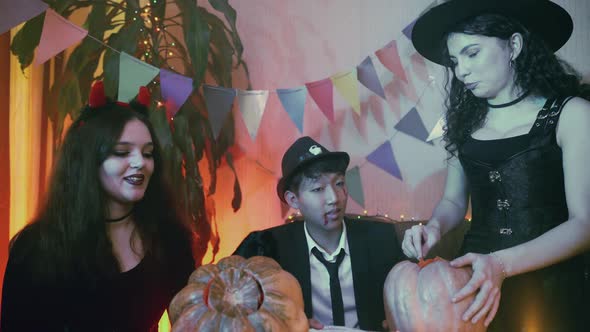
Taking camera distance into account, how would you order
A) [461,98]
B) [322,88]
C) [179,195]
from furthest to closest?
[179,195] → [322,88] → [461,98]

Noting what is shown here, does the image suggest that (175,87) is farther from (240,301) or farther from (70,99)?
(240,301)

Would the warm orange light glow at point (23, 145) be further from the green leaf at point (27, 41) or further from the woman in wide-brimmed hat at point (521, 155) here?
the woman in wide-brimmed hat at point (521, 155)

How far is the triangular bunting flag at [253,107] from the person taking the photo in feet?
6.48

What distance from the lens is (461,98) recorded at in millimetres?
1602


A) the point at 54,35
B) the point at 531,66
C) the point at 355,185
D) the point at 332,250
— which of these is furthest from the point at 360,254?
the point at 54,35

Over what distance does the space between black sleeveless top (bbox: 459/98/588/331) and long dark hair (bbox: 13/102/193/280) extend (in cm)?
98

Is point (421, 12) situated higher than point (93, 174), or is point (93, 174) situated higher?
point (421, 12)

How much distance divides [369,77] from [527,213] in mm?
694

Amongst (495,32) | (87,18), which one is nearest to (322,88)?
(495,32)

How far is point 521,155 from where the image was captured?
4.63 ft

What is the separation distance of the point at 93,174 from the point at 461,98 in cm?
109

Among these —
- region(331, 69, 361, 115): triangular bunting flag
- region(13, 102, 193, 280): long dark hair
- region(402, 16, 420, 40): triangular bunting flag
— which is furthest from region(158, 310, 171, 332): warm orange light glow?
region(402, 16, 420, 40): triangular bunting flag

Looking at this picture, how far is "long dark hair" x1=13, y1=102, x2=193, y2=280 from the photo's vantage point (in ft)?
5.54

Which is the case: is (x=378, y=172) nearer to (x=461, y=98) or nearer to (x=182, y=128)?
(x=461, y=98)
